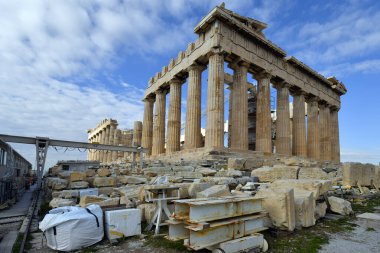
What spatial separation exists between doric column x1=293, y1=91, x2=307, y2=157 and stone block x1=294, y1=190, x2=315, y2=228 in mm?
22617

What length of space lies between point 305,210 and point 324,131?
99.3 ft

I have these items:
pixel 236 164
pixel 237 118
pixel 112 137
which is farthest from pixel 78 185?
pixel 112 137

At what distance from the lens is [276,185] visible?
7.67m

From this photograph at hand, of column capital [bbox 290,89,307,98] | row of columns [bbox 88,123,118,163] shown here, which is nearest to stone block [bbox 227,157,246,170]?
column capital [bbox 290,89,307,98]

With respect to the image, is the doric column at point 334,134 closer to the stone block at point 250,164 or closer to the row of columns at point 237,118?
the row of columns at point 237,118

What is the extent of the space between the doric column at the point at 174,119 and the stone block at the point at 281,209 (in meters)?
18.2

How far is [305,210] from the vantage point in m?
6.11

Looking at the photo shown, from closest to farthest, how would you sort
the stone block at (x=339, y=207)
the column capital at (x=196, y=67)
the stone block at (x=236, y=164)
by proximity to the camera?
1. the stone block at (x=339, y=207)
2. the stone block at (x=236, y=164)
3. the column capital at (x=196, y=67)

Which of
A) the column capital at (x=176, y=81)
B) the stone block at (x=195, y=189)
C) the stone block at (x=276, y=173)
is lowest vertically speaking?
the stone block at (x=195, y=189)

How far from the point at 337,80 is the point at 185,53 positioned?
2264 cm

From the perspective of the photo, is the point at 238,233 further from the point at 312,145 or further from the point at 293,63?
the point at 312,145

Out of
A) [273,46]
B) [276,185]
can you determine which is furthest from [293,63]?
[276,185]

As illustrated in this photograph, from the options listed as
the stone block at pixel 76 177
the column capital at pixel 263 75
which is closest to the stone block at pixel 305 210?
the stone block at pixel 76 177

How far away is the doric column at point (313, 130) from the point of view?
2962 centimetres
